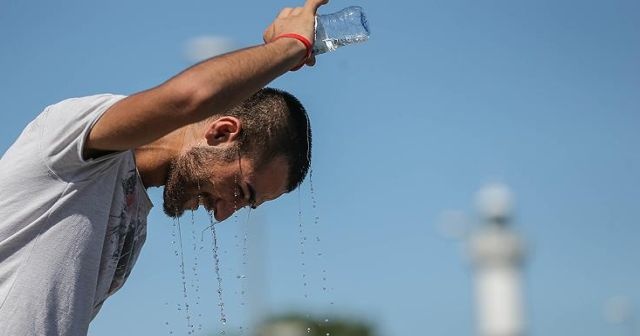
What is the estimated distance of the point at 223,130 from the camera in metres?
4.84

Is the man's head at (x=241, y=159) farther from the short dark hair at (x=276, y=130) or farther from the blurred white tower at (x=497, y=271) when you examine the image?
the blurred white tower at (x=497, y=271)

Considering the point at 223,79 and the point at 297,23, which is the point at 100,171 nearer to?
the point at 223,79

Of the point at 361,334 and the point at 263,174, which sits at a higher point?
the point at 361,334

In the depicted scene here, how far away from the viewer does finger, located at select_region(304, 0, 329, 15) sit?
4.55m

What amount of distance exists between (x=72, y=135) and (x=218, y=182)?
88 centimetres

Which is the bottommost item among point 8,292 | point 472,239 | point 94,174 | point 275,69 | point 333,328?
point 8,292

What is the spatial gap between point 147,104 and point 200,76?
210mm

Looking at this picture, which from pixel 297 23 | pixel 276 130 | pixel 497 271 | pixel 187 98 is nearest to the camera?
pixel 187 98

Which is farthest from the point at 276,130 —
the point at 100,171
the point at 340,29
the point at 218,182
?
the point at 100,171

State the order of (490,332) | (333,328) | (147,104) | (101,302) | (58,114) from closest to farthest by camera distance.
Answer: (147,104)
(58,114)
(101,302)
(333,328)
(490,332)

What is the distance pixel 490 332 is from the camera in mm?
72938

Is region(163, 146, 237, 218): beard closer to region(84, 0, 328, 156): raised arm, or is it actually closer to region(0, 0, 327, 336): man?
region(0, 0, 327, 336): man

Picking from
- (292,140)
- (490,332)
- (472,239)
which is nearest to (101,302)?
(292,140)

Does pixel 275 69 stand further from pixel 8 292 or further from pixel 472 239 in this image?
pixel 472 239
